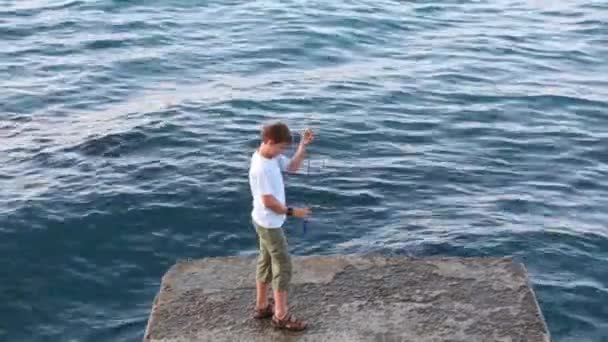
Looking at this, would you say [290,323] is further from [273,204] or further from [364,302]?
[273,204]

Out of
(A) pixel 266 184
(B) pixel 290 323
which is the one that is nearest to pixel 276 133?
(A) pixel 266 184

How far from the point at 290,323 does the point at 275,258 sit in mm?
595

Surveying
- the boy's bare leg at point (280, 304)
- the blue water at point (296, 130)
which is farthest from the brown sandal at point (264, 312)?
the blue water at point (296, 130)

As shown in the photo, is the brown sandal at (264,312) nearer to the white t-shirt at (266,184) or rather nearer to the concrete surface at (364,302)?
the concrete surface at (364,302)

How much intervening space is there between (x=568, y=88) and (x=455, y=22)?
19.8 feet

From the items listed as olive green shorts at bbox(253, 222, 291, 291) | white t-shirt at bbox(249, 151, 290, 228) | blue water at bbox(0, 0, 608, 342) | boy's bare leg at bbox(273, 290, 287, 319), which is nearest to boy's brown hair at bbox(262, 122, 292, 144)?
white t-shirt at bbox(249, 151, 290, 228)

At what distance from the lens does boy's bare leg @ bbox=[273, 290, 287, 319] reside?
8117mm

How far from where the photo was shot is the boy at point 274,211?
25.1 ft

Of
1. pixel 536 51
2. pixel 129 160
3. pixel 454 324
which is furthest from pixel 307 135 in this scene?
pixel 536 51

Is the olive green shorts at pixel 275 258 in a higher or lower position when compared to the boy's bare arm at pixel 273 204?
lower

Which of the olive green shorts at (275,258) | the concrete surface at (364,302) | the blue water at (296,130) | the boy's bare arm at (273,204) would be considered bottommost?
the blue water at (296,130)

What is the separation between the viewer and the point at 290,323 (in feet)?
27.0

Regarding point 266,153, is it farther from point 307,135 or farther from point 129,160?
point 129,160

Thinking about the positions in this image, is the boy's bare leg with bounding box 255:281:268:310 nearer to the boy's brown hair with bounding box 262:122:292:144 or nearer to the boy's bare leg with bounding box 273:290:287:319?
the boy's bare leg with bounding box 273:290:287:319
